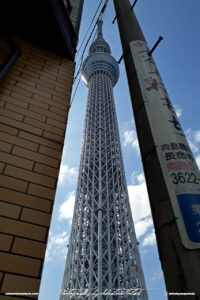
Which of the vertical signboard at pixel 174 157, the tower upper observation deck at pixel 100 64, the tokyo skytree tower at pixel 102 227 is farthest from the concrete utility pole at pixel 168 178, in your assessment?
the tower upper observation deck at pixel 100 64

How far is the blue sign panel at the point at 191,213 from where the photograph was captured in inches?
39.9

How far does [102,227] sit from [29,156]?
16.6 metres

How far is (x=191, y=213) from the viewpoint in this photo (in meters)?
1.07

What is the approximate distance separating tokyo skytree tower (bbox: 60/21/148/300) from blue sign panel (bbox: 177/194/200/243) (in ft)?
30.3

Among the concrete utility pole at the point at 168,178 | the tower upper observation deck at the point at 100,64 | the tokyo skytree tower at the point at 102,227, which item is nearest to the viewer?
the concrete utility pole at the point at 168,178

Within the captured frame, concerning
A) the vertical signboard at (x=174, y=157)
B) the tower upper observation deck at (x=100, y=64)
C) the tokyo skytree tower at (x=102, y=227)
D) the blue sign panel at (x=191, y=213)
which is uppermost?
the tower upper observation deck at (x=100, y=64)

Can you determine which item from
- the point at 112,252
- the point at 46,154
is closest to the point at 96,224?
the point at 112,252

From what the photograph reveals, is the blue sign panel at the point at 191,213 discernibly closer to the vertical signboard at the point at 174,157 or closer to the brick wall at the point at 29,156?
Answer: the vertical signboard at the point at 174,157

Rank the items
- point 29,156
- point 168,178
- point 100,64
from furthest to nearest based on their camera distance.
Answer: point 100,64
point 29,156
point 168,178

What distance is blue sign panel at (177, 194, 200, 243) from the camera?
1013mm

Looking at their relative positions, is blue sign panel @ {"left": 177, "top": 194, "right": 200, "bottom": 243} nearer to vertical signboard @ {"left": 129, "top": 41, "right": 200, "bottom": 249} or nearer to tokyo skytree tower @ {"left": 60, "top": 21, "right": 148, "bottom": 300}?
vertical signboard @ {"left": 129, "top": 41, "right": 200, "bottom": 249}

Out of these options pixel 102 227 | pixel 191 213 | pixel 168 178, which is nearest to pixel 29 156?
pixel 168 178

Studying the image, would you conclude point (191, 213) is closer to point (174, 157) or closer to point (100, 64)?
point (174, 157)

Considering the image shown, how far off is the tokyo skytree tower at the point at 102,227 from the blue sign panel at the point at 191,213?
30.3ft
